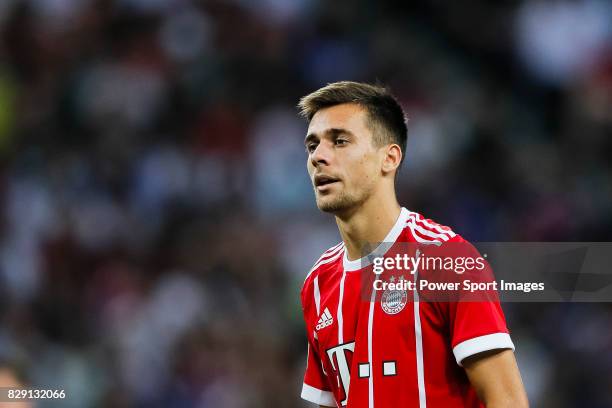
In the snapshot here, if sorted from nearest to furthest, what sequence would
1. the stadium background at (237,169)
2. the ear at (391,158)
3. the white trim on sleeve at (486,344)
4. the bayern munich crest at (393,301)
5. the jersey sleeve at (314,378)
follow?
the white trim on sleeve at (486,344) → the bayern munich crest at (393,301) → the ear at (391,158) → the jersey sleeve at (314,378) → the stadium background at (237,169)

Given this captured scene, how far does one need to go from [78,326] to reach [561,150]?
12.9ft

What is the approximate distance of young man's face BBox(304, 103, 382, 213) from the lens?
133 inches

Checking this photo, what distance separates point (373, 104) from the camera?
3537 millimetres

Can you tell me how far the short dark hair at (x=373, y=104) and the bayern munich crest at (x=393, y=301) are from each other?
611 mm

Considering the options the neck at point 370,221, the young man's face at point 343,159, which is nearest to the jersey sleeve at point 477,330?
the neck at point 370,221

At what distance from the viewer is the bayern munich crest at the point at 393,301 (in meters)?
3.12

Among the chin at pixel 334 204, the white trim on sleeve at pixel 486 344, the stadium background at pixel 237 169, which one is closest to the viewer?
the white trim on sleeve at pixel 486 344

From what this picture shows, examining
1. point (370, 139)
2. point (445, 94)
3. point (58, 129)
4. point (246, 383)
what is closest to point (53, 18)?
point (58, 129)

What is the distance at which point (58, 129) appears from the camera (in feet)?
27.6

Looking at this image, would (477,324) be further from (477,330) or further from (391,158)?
(391,158)

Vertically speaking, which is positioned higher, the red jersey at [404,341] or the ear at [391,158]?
the ear at [391,158]

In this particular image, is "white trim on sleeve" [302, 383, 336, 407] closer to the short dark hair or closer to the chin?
the chin

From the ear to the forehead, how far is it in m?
0.13

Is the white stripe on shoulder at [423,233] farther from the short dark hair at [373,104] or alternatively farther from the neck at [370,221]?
the short dark hair at [373,104]
